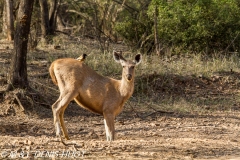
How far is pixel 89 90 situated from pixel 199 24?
8.35m

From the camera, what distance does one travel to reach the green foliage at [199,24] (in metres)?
17.8

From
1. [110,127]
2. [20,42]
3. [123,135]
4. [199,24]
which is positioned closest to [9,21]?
[199,24]

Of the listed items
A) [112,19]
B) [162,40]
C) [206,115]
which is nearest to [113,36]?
[112,19]

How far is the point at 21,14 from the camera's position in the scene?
12.0 metres

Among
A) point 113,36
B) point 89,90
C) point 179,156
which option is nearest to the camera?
point 179,156

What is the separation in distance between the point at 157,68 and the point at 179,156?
7.41 m

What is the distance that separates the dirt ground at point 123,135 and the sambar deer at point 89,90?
1.51ft

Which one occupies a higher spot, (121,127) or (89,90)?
(89,90)

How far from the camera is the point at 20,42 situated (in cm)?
1198

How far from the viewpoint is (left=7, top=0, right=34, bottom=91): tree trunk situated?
11961mm

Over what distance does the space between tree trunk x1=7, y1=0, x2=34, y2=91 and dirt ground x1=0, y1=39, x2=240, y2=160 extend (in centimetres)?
38

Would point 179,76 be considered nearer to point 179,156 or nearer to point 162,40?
point 162,40

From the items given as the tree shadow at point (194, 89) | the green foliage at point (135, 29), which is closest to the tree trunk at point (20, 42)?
the tree shadow at point (194, 89)

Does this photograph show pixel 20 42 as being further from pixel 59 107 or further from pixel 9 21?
pixel 9 21
